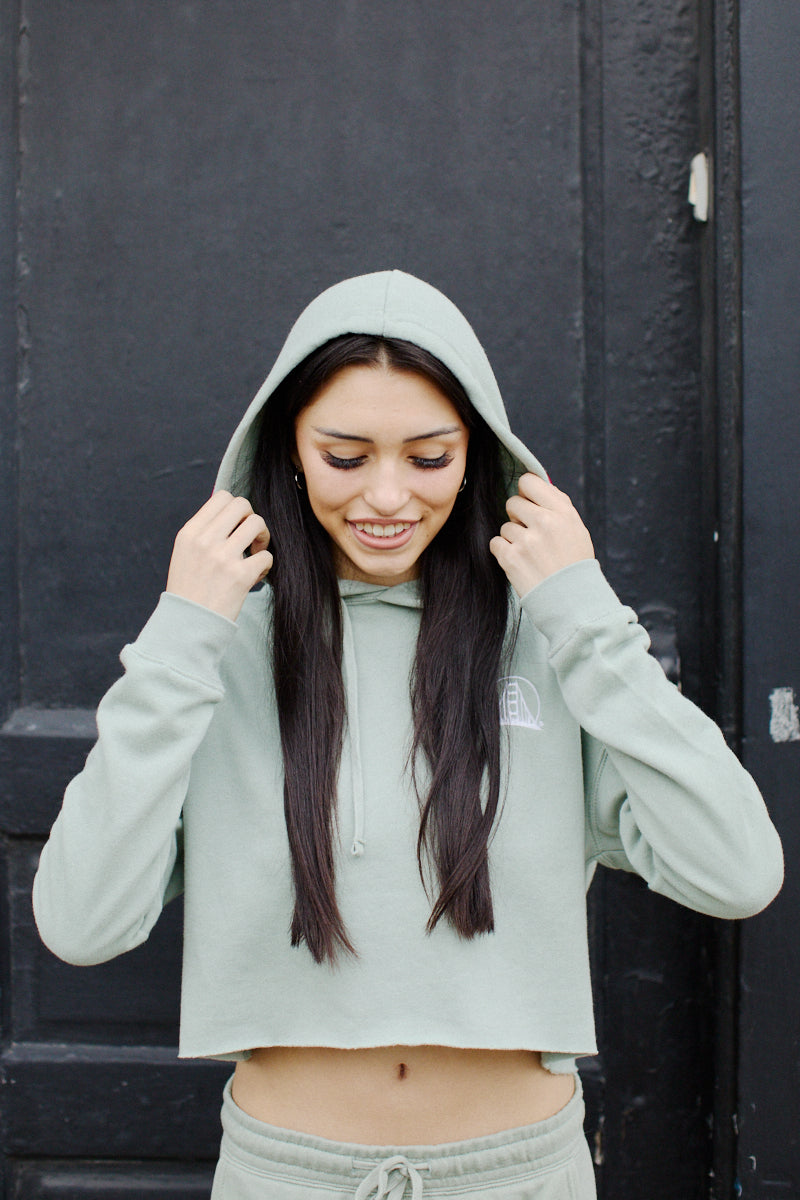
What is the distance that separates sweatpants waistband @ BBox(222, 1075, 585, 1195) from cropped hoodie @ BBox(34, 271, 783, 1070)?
4.2 inches

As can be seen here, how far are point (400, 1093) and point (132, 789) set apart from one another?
0.53m

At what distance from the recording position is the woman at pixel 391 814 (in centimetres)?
124

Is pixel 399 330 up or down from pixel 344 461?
Answer: up

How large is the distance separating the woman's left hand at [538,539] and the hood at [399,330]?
0.07 meters

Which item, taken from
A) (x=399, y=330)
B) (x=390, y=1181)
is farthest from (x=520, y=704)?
(x=390, y=1181)

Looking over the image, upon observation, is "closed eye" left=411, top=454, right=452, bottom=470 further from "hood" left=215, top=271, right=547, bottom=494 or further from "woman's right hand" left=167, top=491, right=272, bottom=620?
"woman's right hand" left=167, top=491, right=272, bottom=620

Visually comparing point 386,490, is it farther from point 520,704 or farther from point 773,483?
point 773,483

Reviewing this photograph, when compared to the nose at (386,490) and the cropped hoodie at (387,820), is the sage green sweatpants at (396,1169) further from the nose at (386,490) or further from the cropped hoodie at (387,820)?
the nose at (386,490)

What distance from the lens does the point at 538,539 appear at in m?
1.33

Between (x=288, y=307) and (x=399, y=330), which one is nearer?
(x=399, y=330)

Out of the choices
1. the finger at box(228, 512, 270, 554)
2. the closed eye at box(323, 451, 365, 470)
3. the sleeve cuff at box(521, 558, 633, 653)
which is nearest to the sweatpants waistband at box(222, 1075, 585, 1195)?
the sleeve cuff at box(521, 558, 633, 653)

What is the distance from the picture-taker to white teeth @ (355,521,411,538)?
136cm

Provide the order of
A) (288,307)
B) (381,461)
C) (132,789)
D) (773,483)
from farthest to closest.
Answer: (288,307)
(773,483)
(381,461)
(132,789)

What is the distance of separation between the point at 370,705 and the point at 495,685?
17 centimetres
